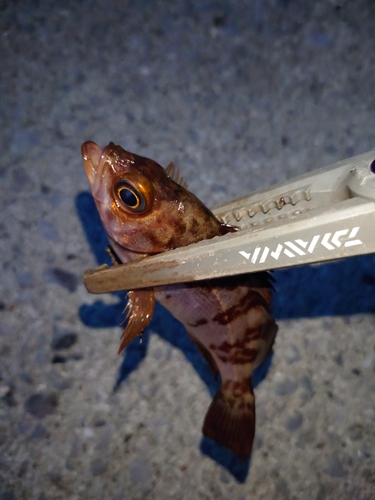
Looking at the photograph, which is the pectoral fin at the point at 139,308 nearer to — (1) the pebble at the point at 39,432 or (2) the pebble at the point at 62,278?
(2) the pebble at the point at 62,278

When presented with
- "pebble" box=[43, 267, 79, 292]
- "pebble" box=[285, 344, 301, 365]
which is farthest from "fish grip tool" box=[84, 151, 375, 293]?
"pebble" box=[285, 344, 301, 365]

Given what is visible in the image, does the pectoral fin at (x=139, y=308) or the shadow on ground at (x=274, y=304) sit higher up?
the pectoral fin at (x=139, y=308)

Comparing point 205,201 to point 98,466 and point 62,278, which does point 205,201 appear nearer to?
point 62,278

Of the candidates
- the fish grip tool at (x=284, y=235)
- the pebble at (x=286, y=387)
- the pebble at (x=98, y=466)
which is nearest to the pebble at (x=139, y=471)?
the pebble at (x=98, y=466)

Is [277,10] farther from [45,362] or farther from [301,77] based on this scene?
[45,362]

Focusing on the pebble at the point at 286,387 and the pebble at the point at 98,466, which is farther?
the pebble at the point at 286,387

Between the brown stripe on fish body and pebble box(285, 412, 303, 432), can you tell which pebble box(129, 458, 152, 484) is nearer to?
pebble box(285, 412, 303, 432)

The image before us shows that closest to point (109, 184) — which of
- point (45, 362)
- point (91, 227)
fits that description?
point (91, 227)
